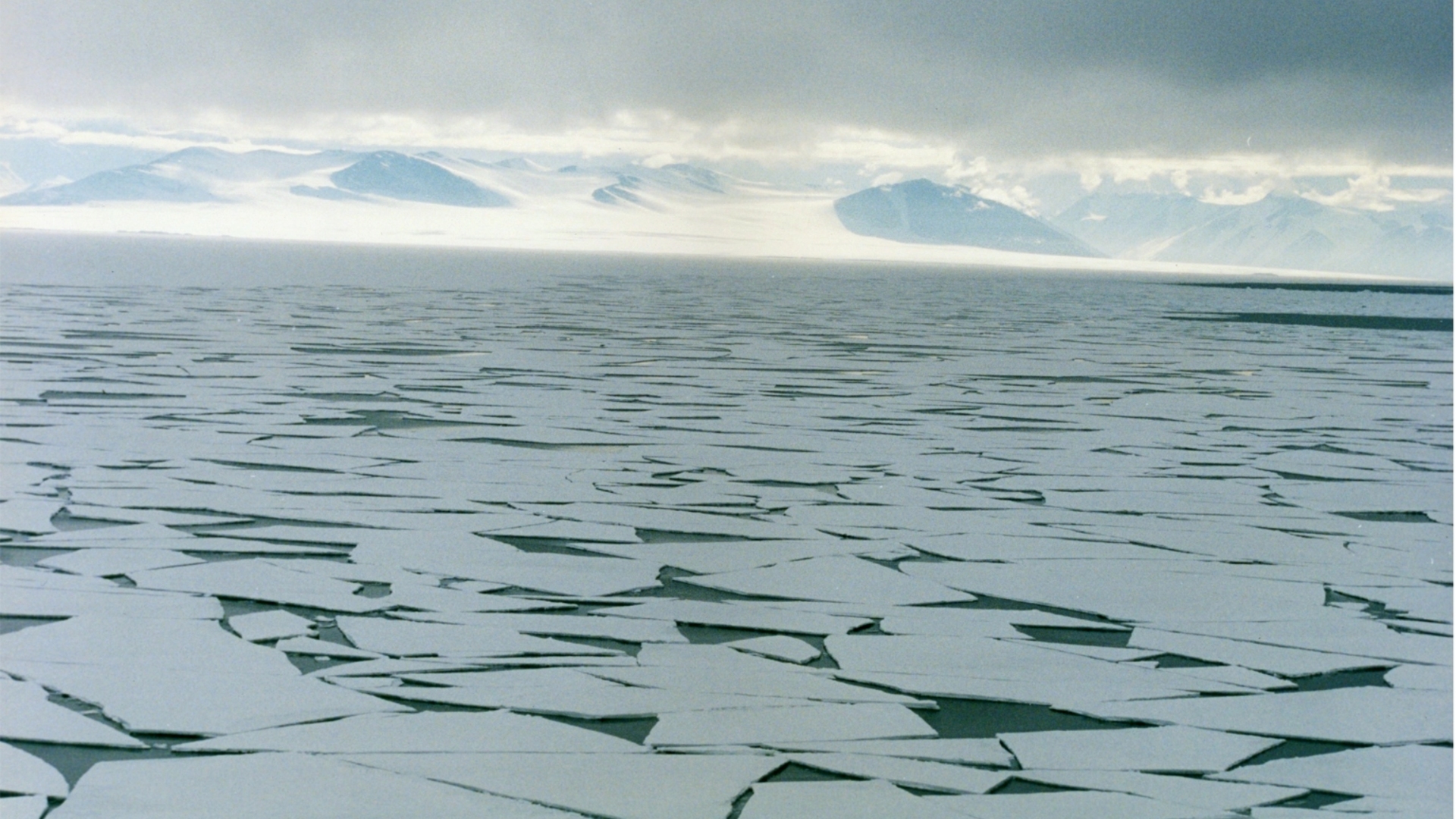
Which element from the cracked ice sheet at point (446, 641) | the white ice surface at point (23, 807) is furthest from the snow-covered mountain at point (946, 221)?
the white ice surface at point (23, 807)

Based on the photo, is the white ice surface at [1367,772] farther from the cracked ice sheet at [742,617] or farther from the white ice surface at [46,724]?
the white ice surface at [46,724]

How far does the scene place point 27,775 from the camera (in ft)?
7.50

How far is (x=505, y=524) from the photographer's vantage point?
412 centimetres

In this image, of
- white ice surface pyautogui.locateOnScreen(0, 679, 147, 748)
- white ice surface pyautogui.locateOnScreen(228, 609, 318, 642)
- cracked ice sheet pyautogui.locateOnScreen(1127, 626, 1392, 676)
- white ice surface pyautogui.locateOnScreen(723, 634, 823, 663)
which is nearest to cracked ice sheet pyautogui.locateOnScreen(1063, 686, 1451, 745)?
cracked ice sheet pyautogui.locateOnScreen(1127, 626, 1392, 676)

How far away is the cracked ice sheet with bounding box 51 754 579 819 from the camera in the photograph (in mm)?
2184

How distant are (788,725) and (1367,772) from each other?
93cm

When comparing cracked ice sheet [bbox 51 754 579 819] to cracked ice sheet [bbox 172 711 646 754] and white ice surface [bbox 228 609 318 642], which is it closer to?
cracked ice sheet [bbox 172 711 646 754]

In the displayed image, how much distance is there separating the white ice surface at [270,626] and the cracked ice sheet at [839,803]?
114 cm

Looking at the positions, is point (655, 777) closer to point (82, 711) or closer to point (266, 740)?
point (266, 740)

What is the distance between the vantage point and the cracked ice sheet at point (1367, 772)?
7.85 feet

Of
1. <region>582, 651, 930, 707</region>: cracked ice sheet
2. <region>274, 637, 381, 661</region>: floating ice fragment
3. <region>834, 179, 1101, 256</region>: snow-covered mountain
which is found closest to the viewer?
<region>582, 651, 930, 707</region>: cracked ice sheet

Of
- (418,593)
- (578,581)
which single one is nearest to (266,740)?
(418,593)

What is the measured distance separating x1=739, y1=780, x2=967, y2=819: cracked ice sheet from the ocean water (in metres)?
0.01

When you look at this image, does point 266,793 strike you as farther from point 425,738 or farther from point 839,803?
point 839,803
